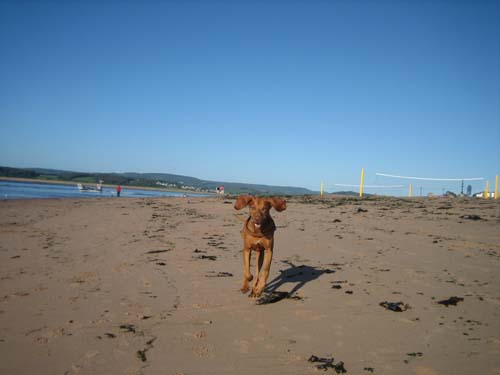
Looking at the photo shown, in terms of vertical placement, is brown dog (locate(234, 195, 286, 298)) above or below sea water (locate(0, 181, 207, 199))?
above

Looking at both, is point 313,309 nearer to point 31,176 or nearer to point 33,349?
point 33,349

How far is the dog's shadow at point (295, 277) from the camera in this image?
224 inches

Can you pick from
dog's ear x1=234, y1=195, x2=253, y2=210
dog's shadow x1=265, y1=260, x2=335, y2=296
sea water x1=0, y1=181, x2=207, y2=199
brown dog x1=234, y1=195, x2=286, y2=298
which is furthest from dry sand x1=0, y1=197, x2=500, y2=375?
sea water x1=0, y1=181, x2=207, y2=199

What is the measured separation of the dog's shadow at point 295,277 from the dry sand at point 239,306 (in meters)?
0.03

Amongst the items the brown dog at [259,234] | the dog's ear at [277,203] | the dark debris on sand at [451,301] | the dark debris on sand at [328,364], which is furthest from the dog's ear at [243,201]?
the dark debris on sand at [451,301]

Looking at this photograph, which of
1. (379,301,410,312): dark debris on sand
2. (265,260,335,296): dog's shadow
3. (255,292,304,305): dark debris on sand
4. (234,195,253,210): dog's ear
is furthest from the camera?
(265,260,335,296): dog's shadow

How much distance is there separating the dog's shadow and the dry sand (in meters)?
0.03

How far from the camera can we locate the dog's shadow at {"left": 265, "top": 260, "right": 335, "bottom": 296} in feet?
18.7

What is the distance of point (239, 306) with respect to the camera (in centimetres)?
468

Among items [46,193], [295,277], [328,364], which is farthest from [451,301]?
[46,193]

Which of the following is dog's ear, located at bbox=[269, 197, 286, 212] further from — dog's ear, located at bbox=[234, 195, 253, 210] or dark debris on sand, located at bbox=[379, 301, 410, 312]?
dark debris on sand, located at bbox=[379, 301, 410, 312]

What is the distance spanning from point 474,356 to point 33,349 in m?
3.88

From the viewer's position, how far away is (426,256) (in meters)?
7.46

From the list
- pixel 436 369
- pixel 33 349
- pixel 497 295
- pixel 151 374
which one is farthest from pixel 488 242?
pixel 33 349
